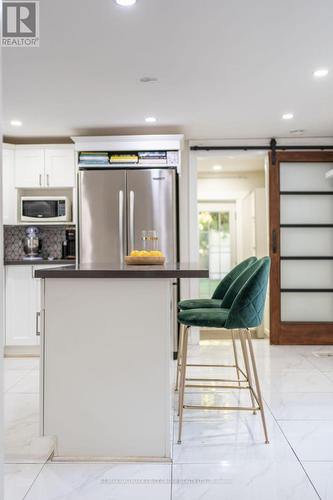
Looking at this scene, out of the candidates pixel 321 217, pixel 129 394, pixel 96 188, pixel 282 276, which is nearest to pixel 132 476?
pixel 129 394

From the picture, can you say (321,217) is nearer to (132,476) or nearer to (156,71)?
(156,71)

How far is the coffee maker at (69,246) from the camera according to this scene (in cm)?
493

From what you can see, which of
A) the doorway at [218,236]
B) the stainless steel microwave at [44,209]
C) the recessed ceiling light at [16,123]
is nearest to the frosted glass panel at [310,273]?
the stainless steel microwave at [44,209]

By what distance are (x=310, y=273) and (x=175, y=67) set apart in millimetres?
3091

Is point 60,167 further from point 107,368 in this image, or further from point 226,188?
point 226,188

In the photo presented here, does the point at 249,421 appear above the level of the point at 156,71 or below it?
below

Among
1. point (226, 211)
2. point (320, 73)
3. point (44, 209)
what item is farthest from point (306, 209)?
point (44, 209)

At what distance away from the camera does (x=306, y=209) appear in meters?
5.16

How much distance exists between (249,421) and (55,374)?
124 cm


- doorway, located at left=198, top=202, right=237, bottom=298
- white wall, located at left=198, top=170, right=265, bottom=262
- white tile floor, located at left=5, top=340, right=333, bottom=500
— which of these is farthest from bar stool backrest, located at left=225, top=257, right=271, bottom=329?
doorway, located at left=198, top=202, right=237, bottom=298

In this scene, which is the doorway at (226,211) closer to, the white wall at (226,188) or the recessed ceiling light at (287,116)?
the white wall at (226,188)

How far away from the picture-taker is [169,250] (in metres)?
4.46

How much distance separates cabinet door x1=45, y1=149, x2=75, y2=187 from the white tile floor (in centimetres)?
244

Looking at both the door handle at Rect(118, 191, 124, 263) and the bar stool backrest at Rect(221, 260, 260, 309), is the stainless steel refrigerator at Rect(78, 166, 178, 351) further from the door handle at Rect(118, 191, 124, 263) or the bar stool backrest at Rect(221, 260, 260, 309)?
the bar stool backrest at Rect(221, 260, 260, 309)
